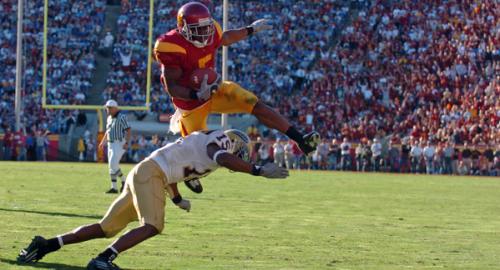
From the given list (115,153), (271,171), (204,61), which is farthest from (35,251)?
(115,153)

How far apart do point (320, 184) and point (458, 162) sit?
11.9m

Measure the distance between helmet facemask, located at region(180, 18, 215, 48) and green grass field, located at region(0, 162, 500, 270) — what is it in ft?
5.91

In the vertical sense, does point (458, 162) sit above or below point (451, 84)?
below

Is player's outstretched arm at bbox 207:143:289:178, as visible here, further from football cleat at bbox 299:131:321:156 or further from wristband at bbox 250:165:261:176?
football cleat at bbox 299:131:321:156

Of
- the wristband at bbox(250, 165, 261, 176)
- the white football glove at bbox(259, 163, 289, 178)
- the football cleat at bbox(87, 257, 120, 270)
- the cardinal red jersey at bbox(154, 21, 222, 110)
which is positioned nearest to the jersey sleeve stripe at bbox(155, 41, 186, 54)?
the cardinal red jersey at bbox(154, 21, 222, 110)

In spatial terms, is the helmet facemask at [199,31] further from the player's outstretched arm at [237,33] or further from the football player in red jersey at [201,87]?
the player's outstretched arm at [237,33]

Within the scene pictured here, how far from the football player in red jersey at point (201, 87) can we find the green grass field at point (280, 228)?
3.66 ft

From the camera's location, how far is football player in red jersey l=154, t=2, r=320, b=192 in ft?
27.5

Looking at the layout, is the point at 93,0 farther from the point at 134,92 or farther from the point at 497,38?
the point at 497,38

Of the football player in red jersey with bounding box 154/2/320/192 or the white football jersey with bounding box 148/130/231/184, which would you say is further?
the football player in red jersey with bounding box 154/2/320/192

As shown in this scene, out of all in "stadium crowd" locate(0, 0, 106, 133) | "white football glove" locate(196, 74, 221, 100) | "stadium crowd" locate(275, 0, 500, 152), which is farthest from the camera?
"stadium crowd" locate(0, 0, 106, 133)

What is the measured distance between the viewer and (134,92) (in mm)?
36781

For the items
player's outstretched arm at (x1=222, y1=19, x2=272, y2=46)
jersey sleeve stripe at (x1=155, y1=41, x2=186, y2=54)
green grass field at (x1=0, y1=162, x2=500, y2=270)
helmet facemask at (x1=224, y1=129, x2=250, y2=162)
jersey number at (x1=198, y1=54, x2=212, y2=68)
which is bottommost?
green grass field at (x1=0, y1=162, x2=500, y2=270)

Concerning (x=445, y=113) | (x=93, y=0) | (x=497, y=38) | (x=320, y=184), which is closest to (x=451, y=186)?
(x=320, y=184)
